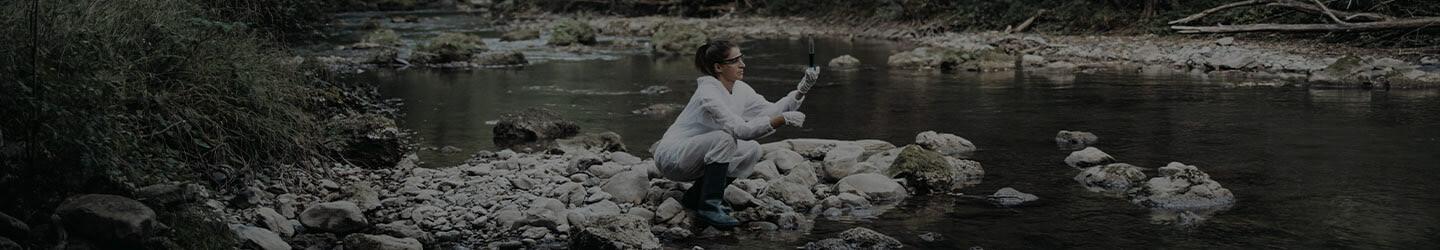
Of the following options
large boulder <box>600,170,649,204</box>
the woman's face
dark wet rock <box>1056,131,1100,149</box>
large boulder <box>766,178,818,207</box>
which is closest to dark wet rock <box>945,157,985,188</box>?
large boulder <box>766,178,818,207</box>

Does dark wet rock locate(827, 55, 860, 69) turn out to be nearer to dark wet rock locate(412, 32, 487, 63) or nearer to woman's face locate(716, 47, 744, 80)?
dark wet rock locate(412, 32, 487, 63)

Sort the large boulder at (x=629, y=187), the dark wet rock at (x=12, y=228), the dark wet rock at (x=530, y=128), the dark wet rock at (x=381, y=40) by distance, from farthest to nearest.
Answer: the dark wet rock at (x=381, y=40)
the dark wet rock at (x=530, y=128)
the large boulder at (x=629, y=187)
the dark wet rock at (x=12, y=228)

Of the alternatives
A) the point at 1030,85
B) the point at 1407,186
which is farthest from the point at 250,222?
the point at 1030,85

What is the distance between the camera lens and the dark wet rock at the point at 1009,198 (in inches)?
305

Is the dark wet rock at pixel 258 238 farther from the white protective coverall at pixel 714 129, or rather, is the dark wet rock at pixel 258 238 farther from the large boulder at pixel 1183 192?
the large boulder at pixel 1183 192

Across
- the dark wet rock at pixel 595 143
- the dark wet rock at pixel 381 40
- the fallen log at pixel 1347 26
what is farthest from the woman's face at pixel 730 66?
the dark wet rock at pixel 381 40

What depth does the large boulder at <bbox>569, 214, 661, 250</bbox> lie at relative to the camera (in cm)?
Answer: 620

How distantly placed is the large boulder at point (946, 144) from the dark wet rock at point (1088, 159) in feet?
3.55

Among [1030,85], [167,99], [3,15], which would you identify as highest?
[3,15]

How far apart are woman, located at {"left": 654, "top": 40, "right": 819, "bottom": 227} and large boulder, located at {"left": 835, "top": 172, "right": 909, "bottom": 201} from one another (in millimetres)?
1103

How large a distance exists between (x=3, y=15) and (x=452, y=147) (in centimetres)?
569

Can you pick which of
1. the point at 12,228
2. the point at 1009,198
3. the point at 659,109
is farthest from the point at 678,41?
the point at 12,228

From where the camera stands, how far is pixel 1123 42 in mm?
22906

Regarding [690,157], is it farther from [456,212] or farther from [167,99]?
[167,99]
